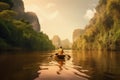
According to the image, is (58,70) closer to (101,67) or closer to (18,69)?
(18,69)

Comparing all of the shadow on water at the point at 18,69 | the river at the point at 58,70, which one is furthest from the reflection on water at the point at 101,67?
the shadow on water at the point at 18,69

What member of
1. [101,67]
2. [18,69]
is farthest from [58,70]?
[101,67]

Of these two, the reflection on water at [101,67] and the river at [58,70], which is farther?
the reflection on water at [101,67]

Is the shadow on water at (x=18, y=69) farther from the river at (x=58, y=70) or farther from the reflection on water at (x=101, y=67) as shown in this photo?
the reflection on water at (x=101, y=67)

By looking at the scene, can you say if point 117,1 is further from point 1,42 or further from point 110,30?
point 1,42

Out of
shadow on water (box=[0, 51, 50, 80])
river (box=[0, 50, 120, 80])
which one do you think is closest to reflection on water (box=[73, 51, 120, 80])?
river (box=[0, 50, 120, 80])

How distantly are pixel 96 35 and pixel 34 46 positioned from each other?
62083mm

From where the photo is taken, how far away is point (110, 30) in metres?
126

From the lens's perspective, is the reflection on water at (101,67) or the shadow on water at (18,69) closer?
the shadow on water at (18,69)

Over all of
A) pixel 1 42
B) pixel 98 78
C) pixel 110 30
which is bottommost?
pixel 98 78

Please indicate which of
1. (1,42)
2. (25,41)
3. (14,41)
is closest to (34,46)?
(25,41)

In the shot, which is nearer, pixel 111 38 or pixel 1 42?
pixel 1 42

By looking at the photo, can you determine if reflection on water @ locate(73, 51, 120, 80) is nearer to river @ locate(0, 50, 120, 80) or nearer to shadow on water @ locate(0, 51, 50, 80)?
river @ locate(0, 50, 120, 80)

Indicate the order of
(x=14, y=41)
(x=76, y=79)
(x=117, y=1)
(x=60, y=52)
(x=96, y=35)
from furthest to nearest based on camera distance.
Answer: (x=96, y=35)
(x=117, y=1)
(x=14, y=41)
(x=60, y=52)
(x=76, y=79)
